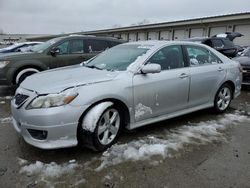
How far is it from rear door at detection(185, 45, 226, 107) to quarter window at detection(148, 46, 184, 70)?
0.23m

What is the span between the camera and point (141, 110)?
3.86 m

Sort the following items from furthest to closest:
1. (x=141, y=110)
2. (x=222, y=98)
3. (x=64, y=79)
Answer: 1. (x=222, y=98)
2. (x=141, y=110)
3. (x=64, y=79)

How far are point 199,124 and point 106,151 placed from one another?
6.65 ft

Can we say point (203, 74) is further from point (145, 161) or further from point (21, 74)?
point (21, 74)

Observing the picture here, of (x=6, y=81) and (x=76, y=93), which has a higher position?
(x=76, y=93)

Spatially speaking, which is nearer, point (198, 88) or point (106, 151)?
point (106, 151)

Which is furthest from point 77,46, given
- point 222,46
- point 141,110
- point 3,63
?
point 222,46

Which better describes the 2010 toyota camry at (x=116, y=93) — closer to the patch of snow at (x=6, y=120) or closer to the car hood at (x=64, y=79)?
the car hood at (x=64, y=79)

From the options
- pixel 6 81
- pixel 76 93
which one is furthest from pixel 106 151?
pixel 6 81

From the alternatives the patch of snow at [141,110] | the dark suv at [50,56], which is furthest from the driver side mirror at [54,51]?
the patch of snow at [141,110]

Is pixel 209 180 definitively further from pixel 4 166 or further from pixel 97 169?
pixel 4 166

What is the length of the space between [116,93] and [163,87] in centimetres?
92

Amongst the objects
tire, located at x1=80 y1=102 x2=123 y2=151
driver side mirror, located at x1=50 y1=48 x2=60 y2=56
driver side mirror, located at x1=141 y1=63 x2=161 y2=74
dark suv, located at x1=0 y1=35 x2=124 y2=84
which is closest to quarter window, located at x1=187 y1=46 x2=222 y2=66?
driver side mirror, located at x1=141 y1=63 x2=161 y2=74

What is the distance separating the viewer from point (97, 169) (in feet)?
10.1
